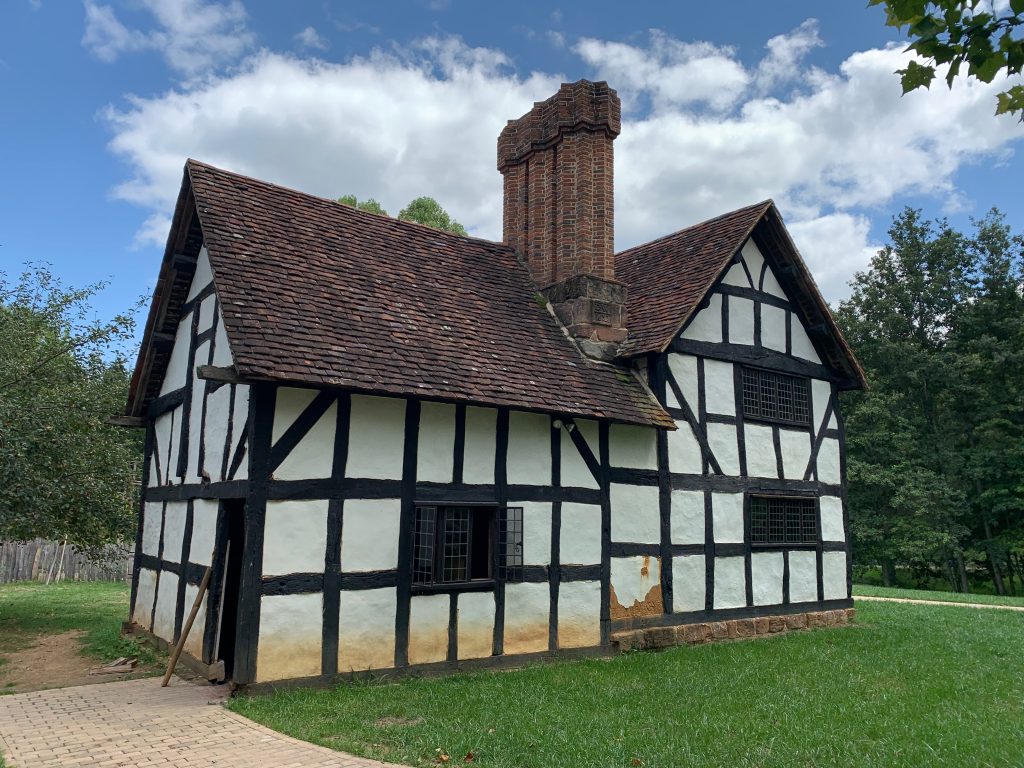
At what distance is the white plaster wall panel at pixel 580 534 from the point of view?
11.5m

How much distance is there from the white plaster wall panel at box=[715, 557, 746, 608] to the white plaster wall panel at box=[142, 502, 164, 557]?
974cm

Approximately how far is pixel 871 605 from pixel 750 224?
1066cm

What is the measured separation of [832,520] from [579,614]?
22.7 feet

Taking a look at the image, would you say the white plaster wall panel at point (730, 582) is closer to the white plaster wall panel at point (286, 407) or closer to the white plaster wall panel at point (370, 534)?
the white plaster wall panel at point (370, 534)

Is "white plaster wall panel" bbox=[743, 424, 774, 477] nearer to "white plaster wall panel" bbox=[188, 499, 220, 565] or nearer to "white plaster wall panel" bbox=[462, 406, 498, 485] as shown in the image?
"white plaster wall panel" bbox=[462, 406, 498, 485]

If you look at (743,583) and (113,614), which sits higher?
(743,583)

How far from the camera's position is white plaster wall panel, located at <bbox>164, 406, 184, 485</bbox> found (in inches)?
483

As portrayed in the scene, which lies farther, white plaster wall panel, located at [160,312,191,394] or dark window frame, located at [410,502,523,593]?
white plaster wall panel, located at [160,312,191,394]

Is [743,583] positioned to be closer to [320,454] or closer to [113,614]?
[320,454]

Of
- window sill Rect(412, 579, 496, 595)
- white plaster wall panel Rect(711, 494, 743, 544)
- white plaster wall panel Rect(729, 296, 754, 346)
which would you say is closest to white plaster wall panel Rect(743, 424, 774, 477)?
white plaster wall panel Rect(711, 494, 743, 544)

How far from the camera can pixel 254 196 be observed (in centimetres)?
1262

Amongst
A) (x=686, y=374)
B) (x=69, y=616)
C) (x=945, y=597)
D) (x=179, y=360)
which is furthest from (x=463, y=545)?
(x=945, y=597)

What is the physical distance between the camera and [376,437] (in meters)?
9.92

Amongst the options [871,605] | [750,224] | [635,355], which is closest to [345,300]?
[635,355]
